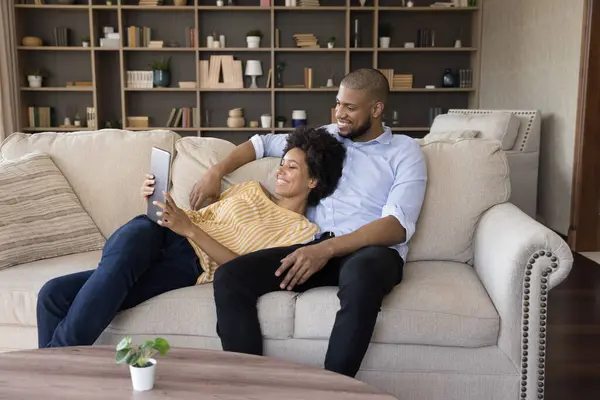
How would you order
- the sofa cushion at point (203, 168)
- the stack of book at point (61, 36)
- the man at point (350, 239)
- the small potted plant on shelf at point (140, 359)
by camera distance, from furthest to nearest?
the stack of book at point (61, 36), the sofa cushion at point (203, 168), the man at point (350, 239), the small potted plant on shelf at point (140, 359)

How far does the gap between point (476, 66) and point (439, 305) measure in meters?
5.01

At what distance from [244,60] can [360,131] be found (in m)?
4.48

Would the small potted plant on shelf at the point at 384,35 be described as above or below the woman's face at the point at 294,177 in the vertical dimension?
above

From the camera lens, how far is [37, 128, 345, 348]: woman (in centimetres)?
179

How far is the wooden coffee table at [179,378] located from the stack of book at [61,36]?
5524 mm

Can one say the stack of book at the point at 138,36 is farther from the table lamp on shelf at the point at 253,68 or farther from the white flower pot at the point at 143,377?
the white flower pot at the point at 143,377

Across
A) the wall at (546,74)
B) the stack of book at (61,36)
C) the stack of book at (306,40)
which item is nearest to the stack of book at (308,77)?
the stack of book at (306,40)

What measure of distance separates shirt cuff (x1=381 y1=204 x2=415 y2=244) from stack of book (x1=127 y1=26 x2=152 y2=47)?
15.9 feet

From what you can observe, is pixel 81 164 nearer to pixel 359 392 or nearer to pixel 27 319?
pixel 27 319

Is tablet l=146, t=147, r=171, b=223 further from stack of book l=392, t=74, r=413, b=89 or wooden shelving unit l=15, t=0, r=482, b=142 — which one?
stack of book l=392, t=74, r=413, b=89

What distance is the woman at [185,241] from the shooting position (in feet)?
5.87

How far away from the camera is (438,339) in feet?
6.02

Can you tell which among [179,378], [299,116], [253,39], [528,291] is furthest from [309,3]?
[179,378]

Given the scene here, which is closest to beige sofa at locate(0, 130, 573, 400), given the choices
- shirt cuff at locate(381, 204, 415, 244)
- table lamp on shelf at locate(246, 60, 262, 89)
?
shirt cuff at locate(381, 204, 415, 244)
